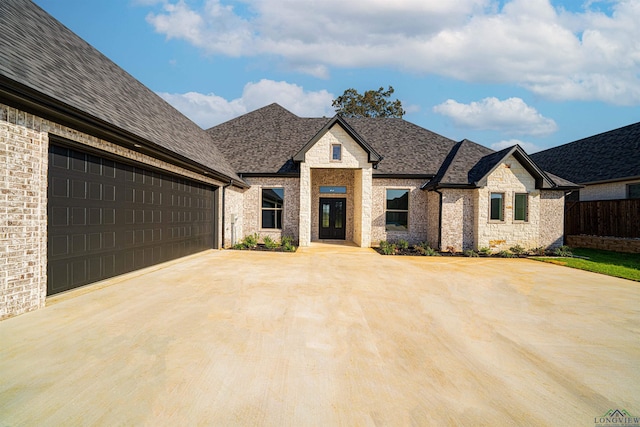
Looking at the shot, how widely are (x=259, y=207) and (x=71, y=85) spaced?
10.2 m

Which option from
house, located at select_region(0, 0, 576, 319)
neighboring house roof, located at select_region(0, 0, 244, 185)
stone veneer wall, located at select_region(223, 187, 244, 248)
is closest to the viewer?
neighboring house roof, located at select_region(0, 0, 244, 185)

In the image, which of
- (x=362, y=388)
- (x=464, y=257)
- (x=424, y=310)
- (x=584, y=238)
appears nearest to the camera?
(x=362, y=388)

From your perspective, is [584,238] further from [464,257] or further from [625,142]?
[464,257]

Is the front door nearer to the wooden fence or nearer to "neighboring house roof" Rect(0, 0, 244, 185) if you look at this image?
"neighboring house roof" Rect(0, 0, 244, 185)

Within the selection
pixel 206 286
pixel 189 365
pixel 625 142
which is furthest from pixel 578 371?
pixel 625 142

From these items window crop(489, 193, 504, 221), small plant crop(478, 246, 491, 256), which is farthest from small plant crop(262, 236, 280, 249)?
window crop(489, 193, 504, 221)

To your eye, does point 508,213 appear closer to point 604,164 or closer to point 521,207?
point 521,207

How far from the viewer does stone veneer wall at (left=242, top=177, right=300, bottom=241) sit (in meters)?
15.7

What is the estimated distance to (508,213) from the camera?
13766 millimetres

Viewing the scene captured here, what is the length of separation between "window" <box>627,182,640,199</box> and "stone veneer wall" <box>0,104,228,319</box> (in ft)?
79.4

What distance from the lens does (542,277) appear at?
8922 millimetres

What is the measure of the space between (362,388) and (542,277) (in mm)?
8731

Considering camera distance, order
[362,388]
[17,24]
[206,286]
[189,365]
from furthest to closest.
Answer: [206,286] < [17,24] < [189,365] < [362,388]

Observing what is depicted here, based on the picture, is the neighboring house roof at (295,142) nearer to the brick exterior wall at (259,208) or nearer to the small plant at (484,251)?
the brick exterior wall at (259,208)
